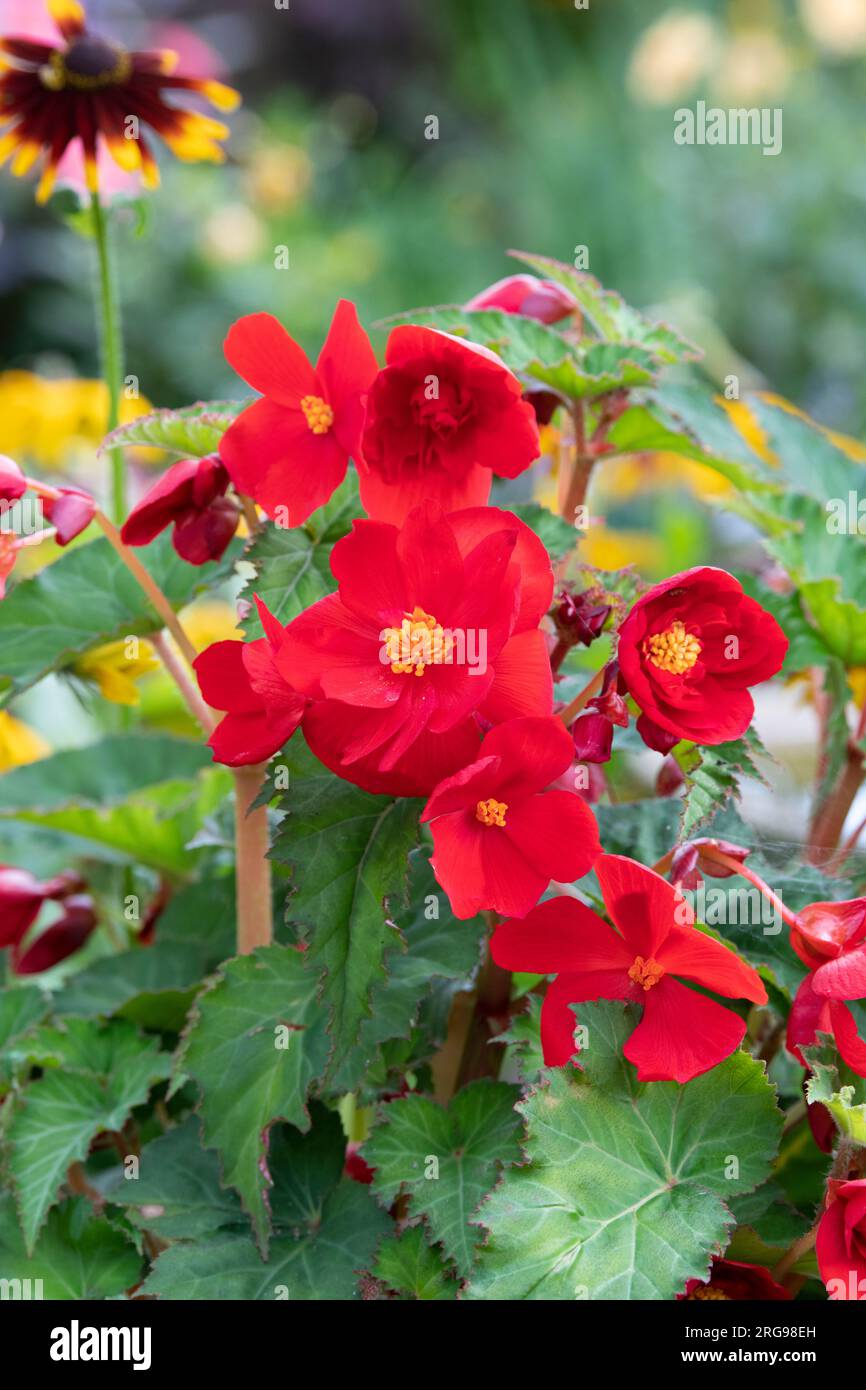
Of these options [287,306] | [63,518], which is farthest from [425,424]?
[287,306]

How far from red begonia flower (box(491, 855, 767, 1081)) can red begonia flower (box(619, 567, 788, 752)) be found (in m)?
0.06

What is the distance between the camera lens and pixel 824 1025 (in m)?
0.53

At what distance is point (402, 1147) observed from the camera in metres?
0.58

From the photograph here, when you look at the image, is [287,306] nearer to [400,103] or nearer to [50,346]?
[50,346]

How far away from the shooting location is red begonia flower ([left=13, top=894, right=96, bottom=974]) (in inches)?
31.3

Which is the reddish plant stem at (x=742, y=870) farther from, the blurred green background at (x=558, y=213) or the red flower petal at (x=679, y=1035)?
the blurred green background at (x=558, y=213)

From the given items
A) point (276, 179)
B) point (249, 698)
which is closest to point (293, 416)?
point (249, 698)

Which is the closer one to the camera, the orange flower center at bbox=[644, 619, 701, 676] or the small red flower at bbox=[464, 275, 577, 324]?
the orange flower center at bbox=[644, 619, 701, 676]

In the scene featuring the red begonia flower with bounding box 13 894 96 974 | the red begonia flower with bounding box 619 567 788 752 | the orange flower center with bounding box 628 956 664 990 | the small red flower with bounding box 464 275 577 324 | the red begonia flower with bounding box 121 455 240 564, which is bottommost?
the red begonia flower with bounding box 13 894 96 974

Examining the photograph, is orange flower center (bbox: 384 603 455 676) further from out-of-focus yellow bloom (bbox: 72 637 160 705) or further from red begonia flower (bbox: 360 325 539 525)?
out-of-focus yellow bloom (bbox: 72 637 160 705)

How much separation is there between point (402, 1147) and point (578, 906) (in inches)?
5.9

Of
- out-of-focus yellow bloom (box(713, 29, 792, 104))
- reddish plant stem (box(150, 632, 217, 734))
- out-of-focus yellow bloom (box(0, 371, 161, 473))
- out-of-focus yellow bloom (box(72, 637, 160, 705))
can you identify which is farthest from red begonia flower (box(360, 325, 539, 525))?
out-of-focus yellow bloom (box(713, 29, 792, 104))

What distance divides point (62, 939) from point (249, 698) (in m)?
0.34
